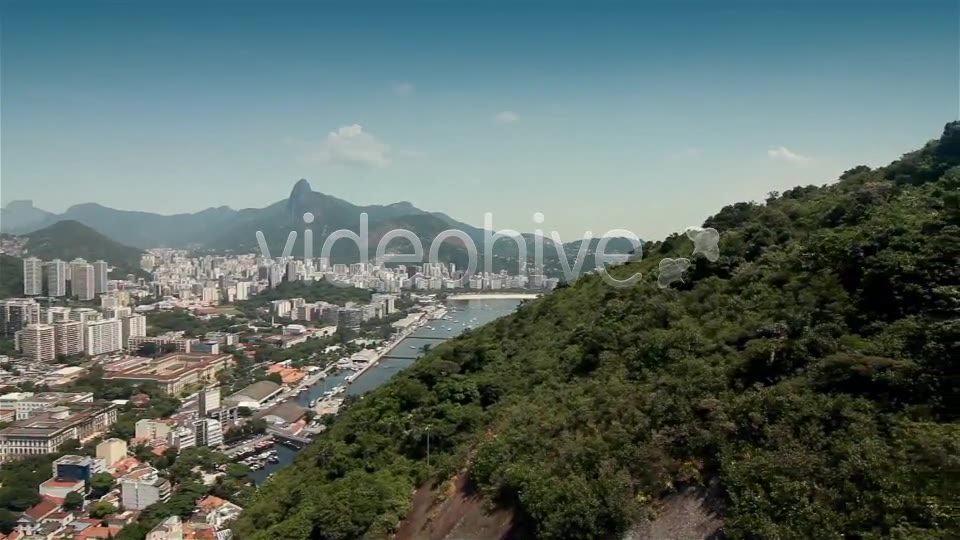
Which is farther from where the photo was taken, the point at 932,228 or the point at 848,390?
the point at 932,228

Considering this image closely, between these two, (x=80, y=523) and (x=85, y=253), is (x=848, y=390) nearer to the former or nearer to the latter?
(x=80, y=523)

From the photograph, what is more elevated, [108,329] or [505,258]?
[505,258]

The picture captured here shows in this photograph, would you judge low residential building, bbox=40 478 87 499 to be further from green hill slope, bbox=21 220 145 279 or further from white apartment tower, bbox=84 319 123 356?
green hill slope, bbox=21 220 145 279

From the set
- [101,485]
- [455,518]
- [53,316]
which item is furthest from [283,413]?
[455,518]

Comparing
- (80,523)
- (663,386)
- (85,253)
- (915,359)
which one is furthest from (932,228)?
(85,253)

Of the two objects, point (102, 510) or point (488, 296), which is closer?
point (102, 510)

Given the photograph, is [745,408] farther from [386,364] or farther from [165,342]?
[165,342]

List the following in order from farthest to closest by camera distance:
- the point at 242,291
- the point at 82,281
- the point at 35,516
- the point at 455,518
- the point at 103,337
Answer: the point at 242,291 < the point at 82,281 < the point at 103,337 < the point at 35,516 < the point at 455,518

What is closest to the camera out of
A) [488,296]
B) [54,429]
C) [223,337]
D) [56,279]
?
[54,429]
